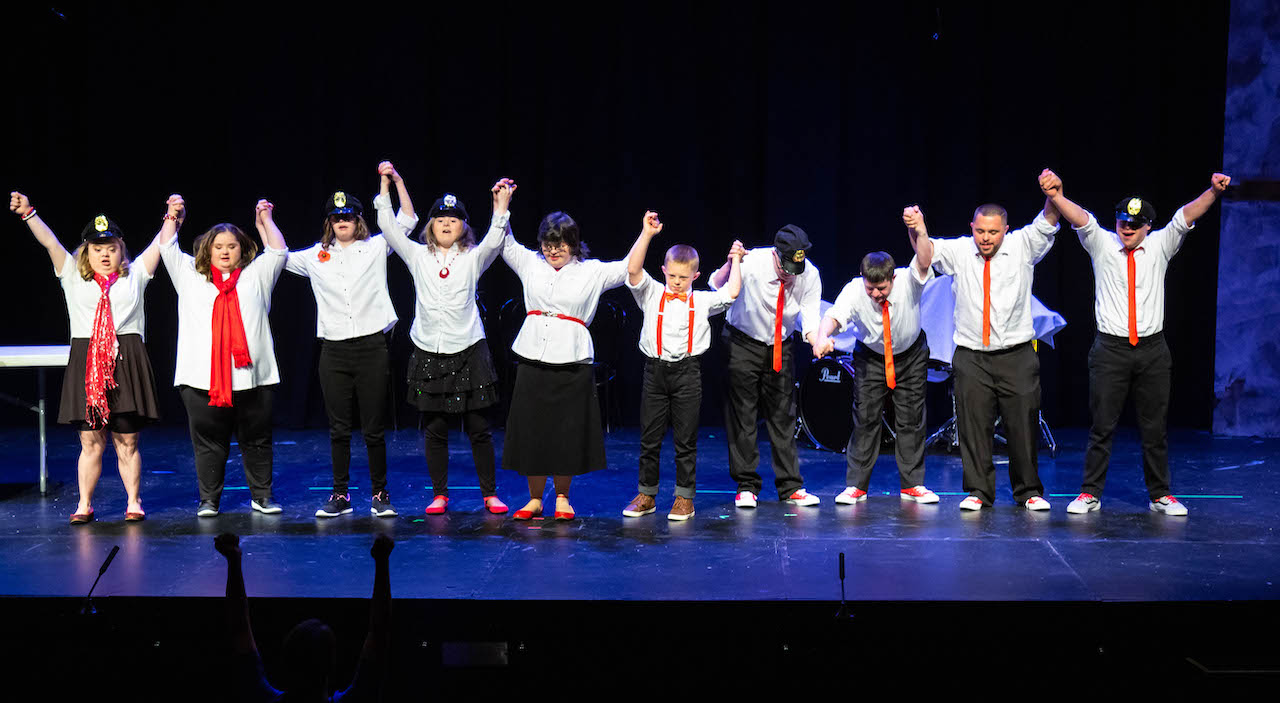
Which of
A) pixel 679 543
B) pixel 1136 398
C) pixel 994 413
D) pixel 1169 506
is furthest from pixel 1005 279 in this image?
pixel 679 543

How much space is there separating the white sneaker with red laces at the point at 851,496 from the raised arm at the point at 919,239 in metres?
1.13

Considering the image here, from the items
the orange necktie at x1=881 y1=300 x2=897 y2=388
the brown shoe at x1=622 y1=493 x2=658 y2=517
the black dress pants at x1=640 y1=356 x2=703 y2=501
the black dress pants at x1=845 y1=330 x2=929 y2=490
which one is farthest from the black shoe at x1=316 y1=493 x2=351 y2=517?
the orange necktie at x1=881 y1=300 x2=897 y2=388

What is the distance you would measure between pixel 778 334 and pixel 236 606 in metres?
3.45

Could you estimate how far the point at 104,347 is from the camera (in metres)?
5.34

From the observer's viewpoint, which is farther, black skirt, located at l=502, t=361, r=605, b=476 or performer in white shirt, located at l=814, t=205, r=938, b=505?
performer in white shirt, located at l=814, t=205, r=938, b=505

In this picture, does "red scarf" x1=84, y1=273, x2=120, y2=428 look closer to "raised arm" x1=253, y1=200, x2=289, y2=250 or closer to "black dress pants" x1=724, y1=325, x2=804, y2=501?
"raised arm" x1=253, y1=200, x2=289, y2=250

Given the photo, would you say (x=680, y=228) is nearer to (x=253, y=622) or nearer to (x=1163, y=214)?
(x=1163, y=214)

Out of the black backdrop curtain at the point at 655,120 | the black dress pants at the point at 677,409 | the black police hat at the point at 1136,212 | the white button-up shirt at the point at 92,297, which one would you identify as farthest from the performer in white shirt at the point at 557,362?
the black backdrop curtain at the point at 655,120

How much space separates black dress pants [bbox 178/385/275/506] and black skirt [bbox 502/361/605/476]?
1.23m

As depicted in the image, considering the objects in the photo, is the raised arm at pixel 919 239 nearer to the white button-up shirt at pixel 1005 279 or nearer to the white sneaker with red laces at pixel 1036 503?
A: the white button-up shirt at pixel 1005 279

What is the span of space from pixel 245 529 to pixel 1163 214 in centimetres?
683

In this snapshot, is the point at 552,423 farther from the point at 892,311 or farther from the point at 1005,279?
the point at 1005,279

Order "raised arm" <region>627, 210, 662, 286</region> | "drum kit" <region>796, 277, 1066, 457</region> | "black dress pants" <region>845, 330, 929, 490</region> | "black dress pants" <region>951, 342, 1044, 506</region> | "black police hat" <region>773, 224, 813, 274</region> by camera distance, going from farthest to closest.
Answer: "drum kit" <region>796, 277, 1066, 457</region> → "black dress pants" <region>845, 330, 929, 490</region> → "black dress pants" <region>951, 342, 1044, 506</region> → "black police hat" <region>773, 224, 813, 274</region> → "raised arm" <region>627, 210, 662, 286</region>

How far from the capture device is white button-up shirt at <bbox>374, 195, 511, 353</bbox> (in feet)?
17.6
